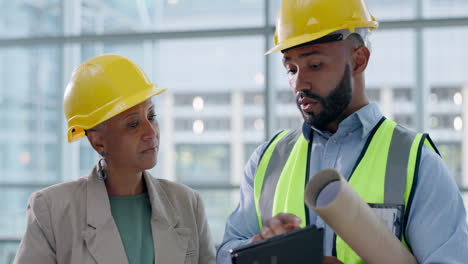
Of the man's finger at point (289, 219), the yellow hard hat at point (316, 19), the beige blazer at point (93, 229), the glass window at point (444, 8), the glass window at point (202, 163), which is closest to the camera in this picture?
the man's finger at point (289, 219)

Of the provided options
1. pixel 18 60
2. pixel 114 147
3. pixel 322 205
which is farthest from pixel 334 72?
pixel 18 60

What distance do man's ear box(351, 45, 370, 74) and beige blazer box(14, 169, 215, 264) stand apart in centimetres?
73

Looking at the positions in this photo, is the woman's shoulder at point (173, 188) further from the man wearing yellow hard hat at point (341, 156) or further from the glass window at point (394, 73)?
the glass window at point (394, 73)

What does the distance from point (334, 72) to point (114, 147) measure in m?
0.77

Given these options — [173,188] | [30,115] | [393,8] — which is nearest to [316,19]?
[173,188]

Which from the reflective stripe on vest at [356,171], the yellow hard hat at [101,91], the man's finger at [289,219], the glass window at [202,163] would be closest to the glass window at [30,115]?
the glass window at [202,163]

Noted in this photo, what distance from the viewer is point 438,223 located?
1295 mm

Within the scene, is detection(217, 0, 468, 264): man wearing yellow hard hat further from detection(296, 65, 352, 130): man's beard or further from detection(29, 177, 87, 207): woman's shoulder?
detection(29, 177, 87, 207): woman's shoulder

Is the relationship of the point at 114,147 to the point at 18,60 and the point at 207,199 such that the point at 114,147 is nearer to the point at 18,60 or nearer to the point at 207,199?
the point at 207,199

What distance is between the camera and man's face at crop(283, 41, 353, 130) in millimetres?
1477

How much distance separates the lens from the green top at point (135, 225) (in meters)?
1.75

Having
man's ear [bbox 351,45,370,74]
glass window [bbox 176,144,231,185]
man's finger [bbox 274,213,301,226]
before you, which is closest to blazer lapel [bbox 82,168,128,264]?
man's finger [bbox 274,213,301,226]

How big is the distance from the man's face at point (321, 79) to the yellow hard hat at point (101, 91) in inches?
22.3

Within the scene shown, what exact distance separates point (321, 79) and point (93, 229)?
85 cm
